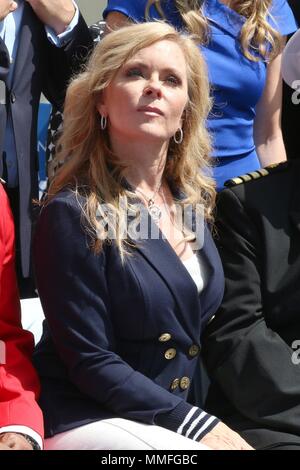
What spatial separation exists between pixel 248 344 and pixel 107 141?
71 centimetres

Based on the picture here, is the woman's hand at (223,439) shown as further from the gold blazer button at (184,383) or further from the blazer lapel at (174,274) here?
the blazer lapel at (174,274)

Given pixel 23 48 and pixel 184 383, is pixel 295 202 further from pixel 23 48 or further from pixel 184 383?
pixel 23 48

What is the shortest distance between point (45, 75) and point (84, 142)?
580mm

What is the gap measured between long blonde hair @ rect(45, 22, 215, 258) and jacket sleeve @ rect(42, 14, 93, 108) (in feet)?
1.19

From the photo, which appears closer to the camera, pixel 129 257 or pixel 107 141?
pixel 129 257

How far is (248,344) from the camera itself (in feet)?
9.37

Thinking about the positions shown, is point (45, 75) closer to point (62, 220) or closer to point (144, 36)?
point (144, 36)

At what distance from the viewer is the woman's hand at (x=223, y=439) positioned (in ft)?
8.50

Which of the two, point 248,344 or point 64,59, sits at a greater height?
point 64,59

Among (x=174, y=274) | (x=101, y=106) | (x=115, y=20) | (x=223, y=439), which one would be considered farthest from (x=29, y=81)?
(x=223, y=439)

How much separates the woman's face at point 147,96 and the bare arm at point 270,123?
656 mm
